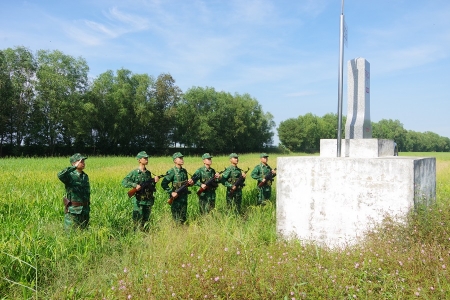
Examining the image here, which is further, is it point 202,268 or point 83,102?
point 83,102

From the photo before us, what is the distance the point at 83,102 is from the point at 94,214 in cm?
3288

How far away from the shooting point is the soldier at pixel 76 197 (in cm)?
510

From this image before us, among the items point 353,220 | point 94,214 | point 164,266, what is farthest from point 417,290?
point 94,214

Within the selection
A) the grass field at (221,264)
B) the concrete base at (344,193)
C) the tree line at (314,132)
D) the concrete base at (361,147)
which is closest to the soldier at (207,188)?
the grass field at (221,264)

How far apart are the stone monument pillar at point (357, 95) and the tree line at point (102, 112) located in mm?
32159

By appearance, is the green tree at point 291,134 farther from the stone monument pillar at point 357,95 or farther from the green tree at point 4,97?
the stone monument pillar at point 357,95

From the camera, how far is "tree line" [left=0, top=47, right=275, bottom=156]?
105 ft

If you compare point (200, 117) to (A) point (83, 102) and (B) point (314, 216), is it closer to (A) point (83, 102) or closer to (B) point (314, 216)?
(A) point (83, 102)

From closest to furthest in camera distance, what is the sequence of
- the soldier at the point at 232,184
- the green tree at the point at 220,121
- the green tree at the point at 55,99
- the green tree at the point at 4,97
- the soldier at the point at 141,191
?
1. the soldier at the point at 141,191
2. the soldier at the point at 232,184
3. the green tree at the point at 4,97
4. the green tree at the point at 55,99
5. the green tree at the point at 220,121

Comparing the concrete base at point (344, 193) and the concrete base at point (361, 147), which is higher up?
the concrete base at point (361, 147)

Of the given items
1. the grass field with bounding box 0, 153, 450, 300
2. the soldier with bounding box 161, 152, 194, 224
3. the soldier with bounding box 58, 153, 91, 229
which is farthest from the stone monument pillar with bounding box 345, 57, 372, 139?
the soldier with bounding box 58, 153, 91, 229

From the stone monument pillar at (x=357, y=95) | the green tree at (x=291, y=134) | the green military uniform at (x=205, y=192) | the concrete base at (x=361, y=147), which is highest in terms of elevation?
the green tree at (x=291, y=134)

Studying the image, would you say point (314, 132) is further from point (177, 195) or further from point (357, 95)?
point (177, 195)

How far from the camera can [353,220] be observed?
4.52 metres
